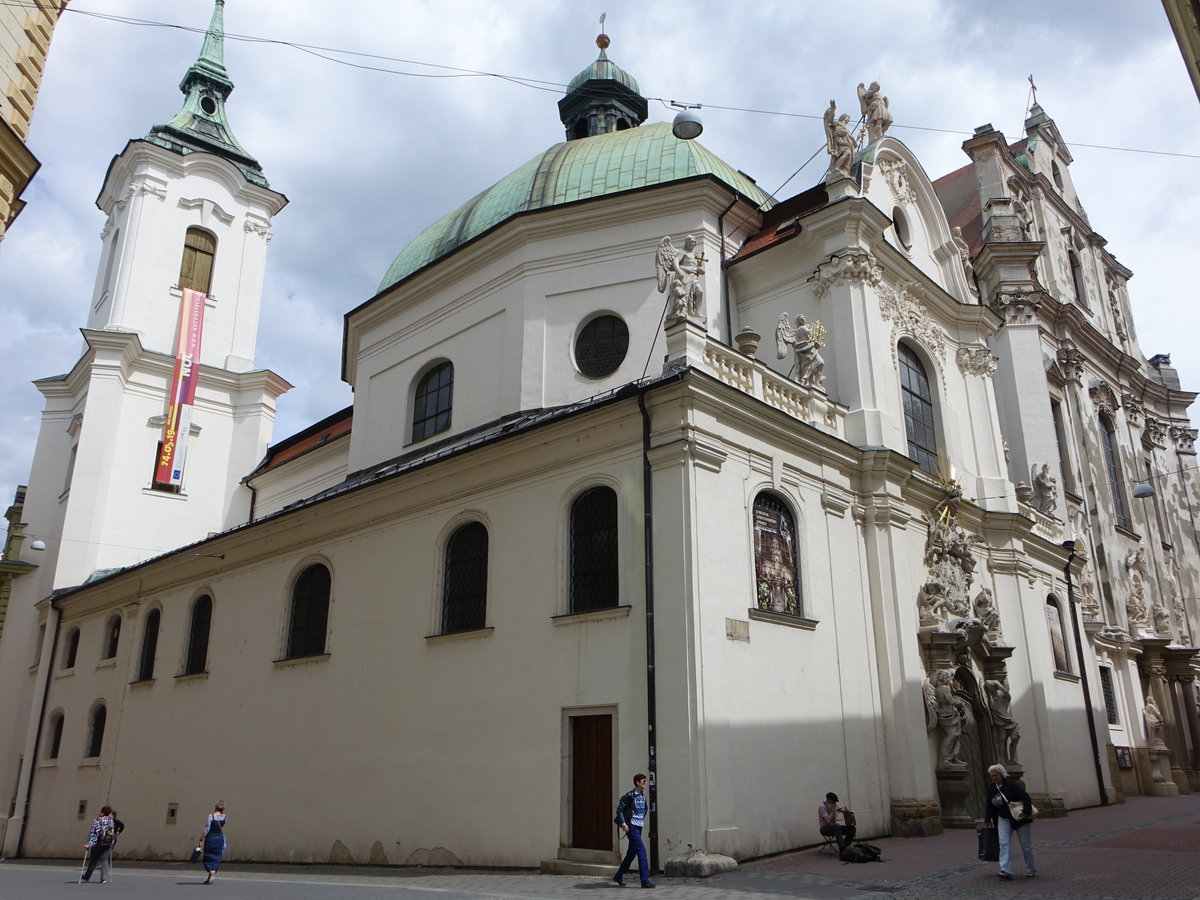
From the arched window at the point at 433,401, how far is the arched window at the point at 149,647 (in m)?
7.81

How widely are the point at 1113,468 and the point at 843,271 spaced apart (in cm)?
1806

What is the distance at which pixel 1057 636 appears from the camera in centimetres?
2134

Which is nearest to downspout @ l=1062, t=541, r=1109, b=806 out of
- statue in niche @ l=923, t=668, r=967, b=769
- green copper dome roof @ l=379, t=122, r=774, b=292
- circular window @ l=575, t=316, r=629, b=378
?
statue in niche @ l=923, t=668, r=967, b=769

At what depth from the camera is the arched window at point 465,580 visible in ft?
49.5

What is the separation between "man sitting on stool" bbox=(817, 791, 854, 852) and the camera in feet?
39.8

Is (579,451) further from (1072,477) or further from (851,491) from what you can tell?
(1072,477)

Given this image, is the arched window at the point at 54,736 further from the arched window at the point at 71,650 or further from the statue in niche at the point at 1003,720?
the statue in niche at the point at 1003,720

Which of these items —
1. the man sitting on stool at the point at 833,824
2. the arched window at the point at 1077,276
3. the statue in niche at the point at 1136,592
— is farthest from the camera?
the arched window at the point at 1077,276

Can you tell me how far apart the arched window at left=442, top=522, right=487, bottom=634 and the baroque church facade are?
8 cm

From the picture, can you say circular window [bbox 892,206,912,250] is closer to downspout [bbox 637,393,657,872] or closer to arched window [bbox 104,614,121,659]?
downspout [bbox 637,393,657,872]

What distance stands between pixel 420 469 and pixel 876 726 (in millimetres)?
8321

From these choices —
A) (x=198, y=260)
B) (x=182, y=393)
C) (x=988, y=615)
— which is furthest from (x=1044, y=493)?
A: (x=198, y=260)

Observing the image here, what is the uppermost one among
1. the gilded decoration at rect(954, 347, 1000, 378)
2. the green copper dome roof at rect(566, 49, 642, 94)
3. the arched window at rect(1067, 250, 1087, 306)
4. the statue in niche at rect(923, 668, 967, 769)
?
the green copper dome roof at rect(566, 49, 642, 94)

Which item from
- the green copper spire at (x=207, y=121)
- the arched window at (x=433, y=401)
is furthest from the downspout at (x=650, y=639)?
the green copper spire at (x=207, y=121)
